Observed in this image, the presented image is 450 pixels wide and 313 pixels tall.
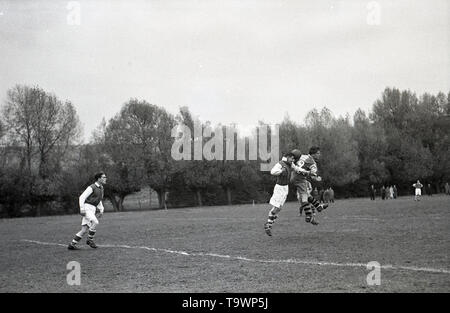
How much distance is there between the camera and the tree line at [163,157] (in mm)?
61469

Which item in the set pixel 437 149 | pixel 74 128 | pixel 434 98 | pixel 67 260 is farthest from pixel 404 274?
pixel 434 98

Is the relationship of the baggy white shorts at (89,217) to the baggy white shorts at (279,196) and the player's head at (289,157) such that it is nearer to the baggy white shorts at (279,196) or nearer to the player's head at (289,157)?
the baggy white shorts at (279,196)

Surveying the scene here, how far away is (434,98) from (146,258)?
301 ft

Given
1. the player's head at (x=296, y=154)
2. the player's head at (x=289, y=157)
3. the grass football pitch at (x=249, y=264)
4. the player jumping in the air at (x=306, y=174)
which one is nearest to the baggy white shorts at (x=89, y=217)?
the grass football pitch at (x=249, y=264)

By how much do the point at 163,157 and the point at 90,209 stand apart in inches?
2158

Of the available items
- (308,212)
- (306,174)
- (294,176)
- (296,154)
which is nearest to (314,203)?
(308,212)

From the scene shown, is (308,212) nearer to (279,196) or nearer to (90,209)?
(279,196)

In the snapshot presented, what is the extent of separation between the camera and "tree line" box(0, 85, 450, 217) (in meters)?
61.5

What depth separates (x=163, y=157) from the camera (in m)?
69.5

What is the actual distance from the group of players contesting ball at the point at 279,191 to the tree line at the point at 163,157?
4679 centimetres

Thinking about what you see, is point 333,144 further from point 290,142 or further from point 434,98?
point 434,98

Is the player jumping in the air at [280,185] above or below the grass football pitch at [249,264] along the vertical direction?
above

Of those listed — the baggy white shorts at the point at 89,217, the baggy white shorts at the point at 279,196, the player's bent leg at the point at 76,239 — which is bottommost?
the player's bent leg at the point at 76,239

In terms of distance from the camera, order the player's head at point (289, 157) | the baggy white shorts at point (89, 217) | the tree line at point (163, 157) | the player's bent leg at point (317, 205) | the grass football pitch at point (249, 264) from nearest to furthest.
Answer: the grass football pitch at point (249, 264)
the baggy white shorts at point (89, 217)
the player's head at point (289, 157)
the player's bent leg at point (317, 205)
the tree line at point (163, 157)
